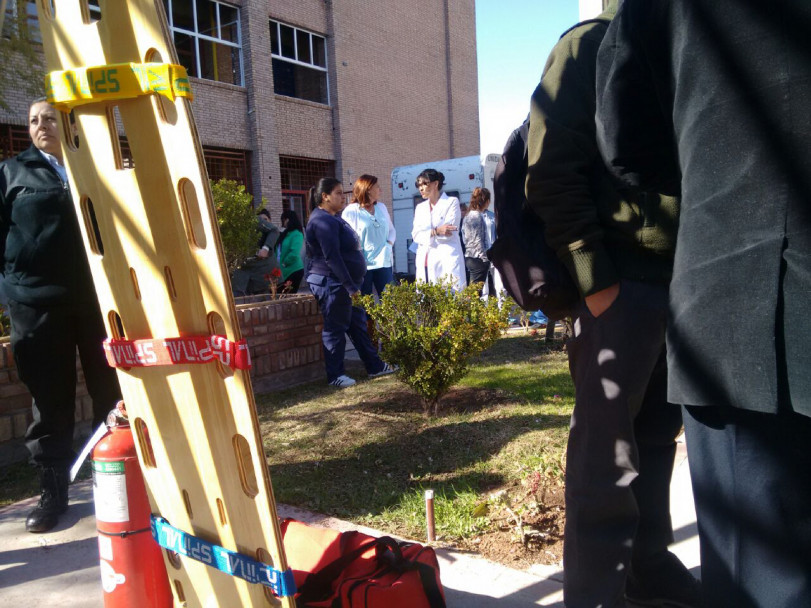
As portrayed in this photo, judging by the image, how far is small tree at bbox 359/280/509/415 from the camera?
16.3 feet

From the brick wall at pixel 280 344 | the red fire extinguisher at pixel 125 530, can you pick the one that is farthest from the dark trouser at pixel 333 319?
the red fire extinguisher at pixel 125 530

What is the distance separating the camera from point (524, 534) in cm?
300

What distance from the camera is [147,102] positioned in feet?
5.67

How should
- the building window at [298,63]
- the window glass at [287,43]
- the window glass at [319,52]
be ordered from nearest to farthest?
the building window at [298,63] < the window glass at [287,43] < the window glass at [319,52]

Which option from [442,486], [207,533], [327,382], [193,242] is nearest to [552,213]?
[193,242]

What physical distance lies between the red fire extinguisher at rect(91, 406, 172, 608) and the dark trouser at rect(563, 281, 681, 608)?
4.44 feet

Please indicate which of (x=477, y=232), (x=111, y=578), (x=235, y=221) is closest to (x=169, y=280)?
(x=111, y=578)

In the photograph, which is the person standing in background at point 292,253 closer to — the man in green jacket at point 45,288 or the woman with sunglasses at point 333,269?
the woman with sunglasses at point 333,269

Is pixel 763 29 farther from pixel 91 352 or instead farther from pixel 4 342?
pixel 4 342

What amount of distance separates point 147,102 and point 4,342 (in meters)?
3.57

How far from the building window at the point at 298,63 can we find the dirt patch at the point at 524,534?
18.6 m

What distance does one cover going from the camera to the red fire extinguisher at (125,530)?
2219mm

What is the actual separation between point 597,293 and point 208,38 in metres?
18.0

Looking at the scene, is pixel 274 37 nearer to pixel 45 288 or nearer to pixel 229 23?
pixel 229 23
